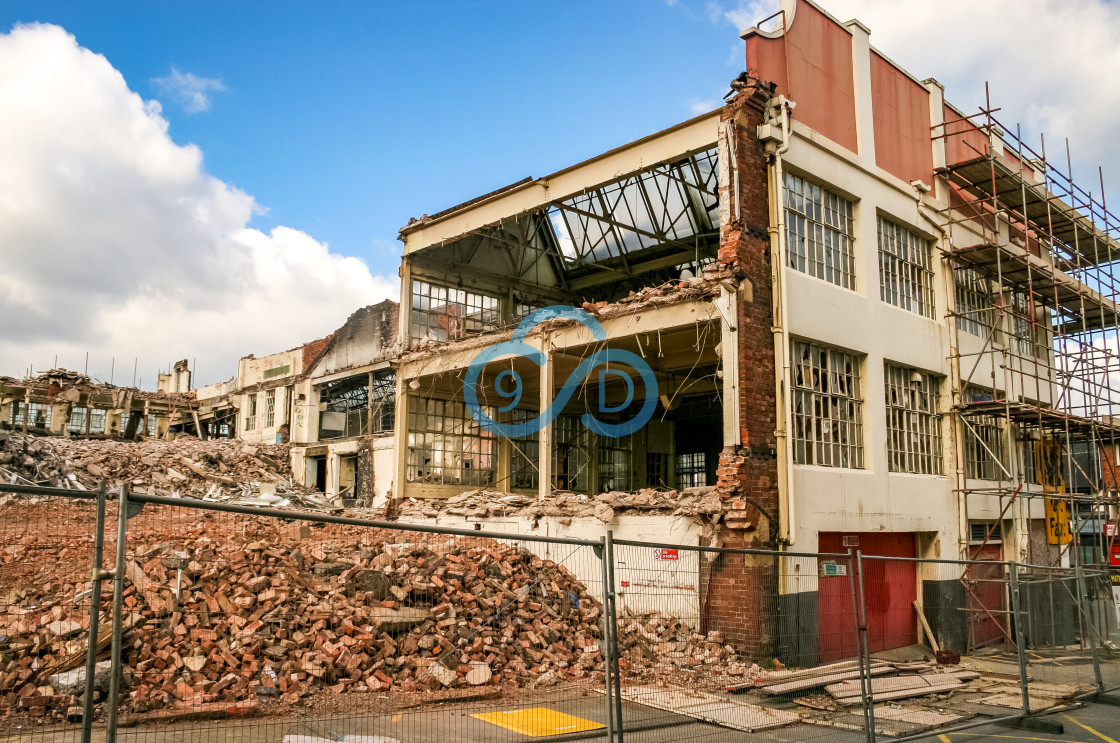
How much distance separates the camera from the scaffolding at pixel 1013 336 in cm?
1870

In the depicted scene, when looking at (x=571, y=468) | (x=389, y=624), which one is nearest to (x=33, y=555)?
(x=389, y=624)

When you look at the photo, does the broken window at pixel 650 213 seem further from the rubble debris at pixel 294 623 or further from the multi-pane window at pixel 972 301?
the rubble debris at pixel 294 623

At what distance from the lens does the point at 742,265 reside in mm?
14109

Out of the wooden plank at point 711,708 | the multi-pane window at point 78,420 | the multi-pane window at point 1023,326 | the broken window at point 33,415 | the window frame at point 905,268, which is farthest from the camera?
the multi-pane window at point 78,420

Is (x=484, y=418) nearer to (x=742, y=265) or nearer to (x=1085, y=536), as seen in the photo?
(x=742, y=265)

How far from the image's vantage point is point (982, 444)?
18.8 m

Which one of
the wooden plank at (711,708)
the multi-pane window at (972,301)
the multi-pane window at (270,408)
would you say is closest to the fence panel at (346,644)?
the wooden plank at (711,708)

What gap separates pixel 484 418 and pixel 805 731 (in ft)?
48.2

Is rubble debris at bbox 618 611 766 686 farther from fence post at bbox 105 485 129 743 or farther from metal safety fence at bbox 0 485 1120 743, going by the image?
fence post at bbox 105 485 129 743

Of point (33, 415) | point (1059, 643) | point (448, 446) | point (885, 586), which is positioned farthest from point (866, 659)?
point (33, 415)

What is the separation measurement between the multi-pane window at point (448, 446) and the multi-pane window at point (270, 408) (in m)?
15.4

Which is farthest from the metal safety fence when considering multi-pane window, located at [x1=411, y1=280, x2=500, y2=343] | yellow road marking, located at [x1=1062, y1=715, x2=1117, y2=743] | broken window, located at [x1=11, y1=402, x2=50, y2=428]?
broken window, located at [x1=11, y1=402, x2=50, y2=428]

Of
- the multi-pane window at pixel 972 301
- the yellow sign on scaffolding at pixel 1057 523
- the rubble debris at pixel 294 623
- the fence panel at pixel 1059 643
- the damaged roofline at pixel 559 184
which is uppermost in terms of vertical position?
the damaged roofline at pixel 559 184

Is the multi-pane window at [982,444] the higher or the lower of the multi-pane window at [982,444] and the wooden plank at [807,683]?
the higher
